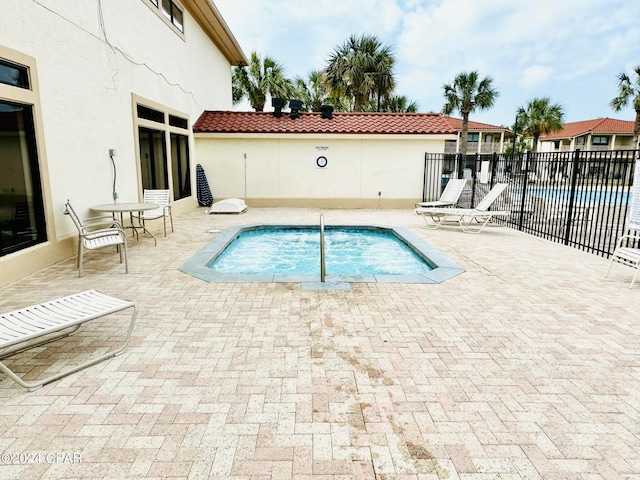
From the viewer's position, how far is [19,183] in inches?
213

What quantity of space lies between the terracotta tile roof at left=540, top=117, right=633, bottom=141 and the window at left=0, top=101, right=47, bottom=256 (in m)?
43.5

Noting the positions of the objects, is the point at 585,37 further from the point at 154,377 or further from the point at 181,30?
the point at 154,377

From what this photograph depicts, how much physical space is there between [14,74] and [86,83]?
1767 millimetres

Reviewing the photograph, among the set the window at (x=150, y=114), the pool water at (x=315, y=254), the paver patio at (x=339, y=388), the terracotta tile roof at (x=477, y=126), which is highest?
the terracotta tile roof at (x=477, y=126)

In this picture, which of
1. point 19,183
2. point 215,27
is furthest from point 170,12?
point 19,183

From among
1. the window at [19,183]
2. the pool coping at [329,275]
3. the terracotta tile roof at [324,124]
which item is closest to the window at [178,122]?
the terracotta tile roof at [324,124]

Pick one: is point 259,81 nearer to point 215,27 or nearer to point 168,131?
point 215,27

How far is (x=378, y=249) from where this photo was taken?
8555 mm

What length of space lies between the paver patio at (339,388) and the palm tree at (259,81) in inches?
761

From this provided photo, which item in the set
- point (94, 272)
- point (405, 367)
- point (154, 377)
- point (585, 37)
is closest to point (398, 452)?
point (405, 367)

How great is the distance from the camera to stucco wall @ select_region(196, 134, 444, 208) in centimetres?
1358

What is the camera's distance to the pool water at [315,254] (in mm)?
7203

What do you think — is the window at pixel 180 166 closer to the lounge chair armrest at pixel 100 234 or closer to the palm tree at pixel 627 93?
the lounge chair armrest at pixel 100 234

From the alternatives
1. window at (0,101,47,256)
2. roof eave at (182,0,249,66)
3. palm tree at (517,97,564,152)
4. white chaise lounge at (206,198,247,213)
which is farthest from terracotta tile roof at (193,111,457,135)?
palm tree at (517,97,564,152)
